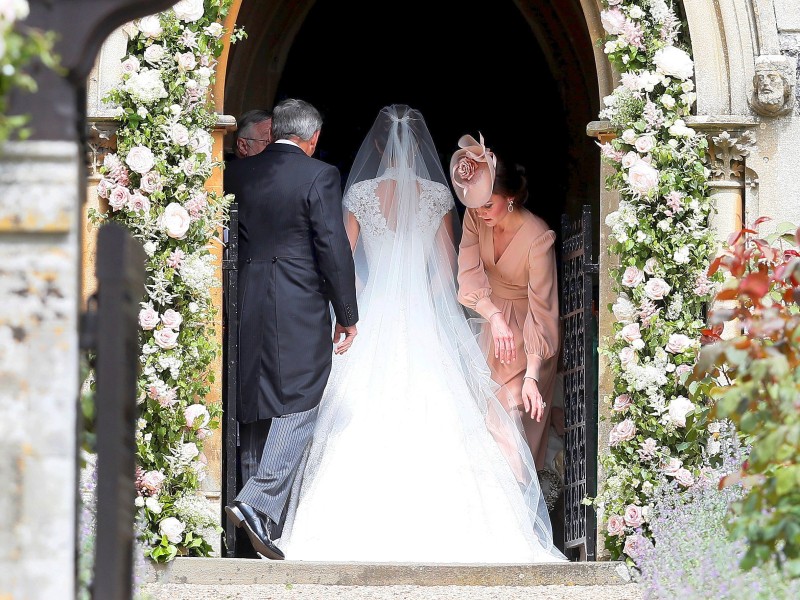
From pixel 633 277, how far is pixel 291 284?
1497 millimetres

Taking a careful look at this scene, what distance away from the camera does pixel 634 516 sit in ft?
18.5

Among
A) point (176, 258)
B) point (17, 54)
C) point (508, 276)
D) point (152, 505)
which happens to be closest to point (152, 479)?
point (152, 505)

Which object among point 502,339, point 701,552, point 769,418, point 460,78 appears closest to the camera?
point 769,418

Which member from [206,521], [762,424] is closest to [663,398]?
[206,521]

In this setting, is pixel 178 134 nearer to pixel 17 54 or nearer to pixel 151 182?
pixel 151 182

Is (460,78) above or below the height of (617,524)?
above

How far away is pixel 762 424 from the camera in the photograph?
320 centimetres

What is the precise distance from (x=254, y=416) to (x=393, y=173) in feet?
4.71

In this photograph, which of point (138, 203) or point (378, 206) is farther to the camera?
point (378, 206)

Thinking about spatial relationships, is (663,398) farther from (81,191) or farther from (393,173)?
(81,191)

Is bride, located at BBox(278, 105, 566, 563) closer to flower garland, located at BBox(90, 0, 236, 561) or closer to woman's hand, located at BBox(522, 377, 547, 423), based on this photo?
woman's hand, located at BBox(522, 377, 547, 423)

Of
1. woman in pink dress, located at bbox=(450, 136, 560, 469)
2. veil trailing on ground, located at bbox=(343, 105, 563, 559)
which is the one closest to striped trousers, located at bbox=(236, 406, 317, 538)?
veil trailing on ground, located at bbox=(343, 105, 563, 559)

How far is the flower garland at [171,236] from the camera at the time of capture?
5641 millimetres

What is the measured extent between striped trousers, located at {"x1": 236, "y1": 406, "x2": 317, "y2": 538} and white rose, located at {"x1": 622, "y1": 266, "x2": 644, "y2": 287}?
58.4 inches
